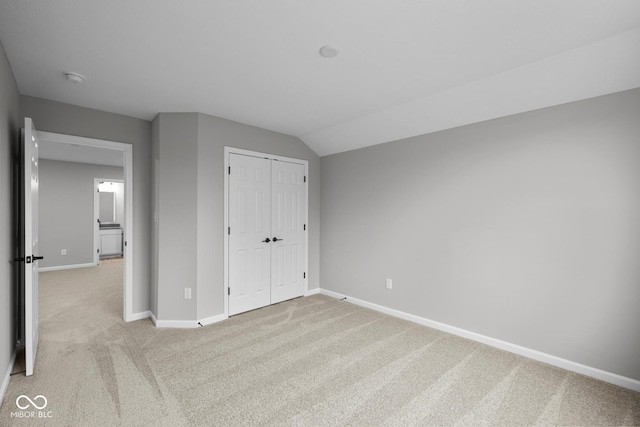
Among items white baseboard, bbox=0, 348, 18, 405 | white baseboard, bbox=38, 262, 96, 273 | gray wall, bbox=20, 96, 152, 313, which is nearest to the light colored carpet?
white baseboard, bbox=0, 348, 18, 405

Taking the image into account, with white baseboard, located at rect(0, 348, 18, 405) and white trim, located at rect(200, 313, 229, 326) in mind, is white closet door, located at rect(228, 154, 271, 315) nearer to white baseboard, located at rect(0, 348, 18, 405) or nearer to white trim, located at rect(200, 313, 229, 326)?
white trim, located at rect(200, 313, 229, 326)

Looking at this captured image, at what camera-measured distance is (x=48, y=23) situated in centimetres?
173

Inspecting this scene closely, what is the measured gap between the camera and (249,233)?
3.73 metres

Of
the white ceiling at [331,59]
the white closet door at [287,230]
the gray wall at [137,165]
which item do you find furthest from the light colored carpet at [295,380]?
the white ceiling at [331,59]

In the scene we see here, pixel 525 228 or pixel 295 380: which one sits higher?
pixel 525 228

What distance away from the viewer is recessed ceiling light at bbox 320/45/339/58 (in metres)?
1.98

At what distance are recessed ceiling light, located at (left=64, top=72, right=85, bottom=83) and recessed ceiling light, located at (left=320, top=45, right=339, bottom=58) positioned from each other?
206 centimetres

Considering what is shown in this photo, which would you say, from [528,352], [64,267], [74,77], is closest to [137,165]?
[74,77]

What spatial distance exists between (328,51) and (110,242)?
333 inches

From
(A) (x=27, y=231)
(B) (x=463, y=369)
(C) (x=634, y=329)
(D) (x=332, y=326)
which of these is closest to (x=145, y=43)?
(A) (x=27, y=231)

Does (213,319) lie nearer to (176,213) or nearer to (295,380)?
(176,213)

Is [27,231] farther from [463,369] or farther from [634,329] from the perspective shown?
[634,329]

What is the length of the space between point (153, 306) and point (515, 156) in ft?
13.9

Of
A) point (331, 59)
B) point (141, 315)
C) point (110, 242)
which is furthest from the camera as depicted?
point (110, 242)
